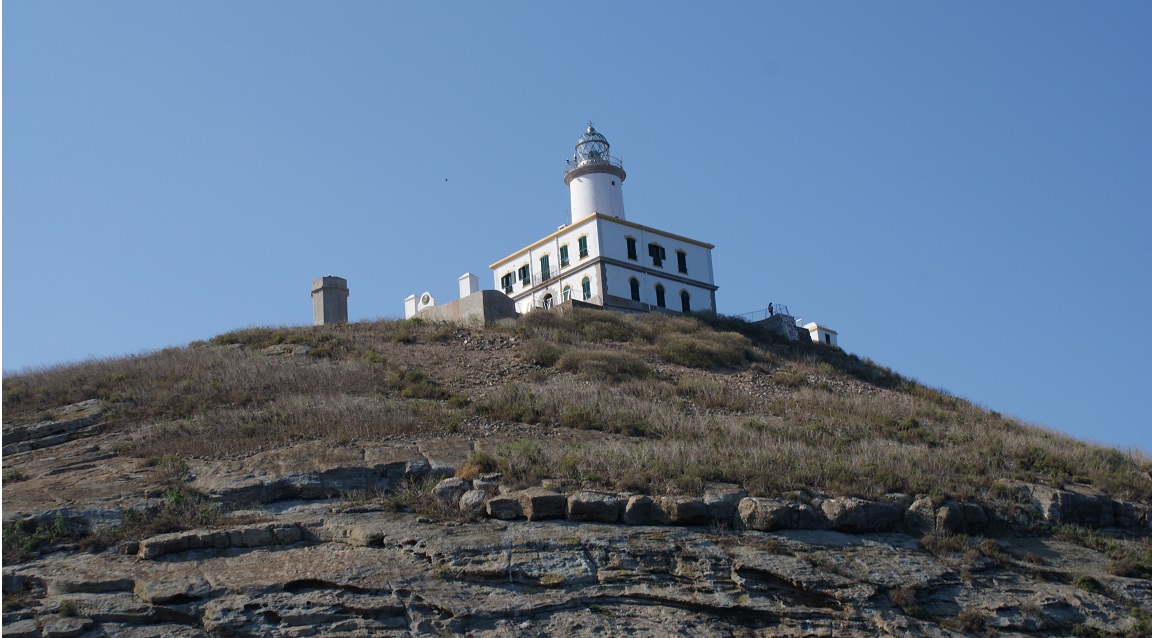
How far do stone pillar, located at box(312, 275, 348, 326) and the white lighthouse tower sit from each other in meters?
11.8

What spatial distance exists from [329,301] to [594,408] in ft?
47.0

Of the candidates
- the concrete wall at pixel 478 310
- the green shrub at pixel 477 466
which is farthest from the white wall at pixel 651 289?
the green shrub at pixel 477 466

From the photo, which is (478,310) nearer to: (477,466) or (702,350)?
(702,350)

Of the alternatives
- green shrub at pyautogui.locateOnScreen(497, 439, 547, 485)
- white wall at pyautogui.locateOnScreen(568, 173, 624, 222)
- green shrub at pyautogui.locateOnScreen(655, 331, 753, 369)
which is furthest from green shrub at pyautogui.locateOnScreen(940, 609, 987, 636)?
white wall at pyautogui.locateOnScreen(568, 173, 624, 222)

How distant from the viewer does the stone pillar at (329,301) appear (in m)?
31.1

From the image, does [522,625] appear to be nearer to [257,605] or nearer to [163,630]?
[257,605]

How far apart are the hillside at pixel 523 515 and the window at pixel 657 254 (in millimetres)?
17984

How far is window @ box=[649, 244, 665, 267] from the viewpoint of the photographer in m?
39.0

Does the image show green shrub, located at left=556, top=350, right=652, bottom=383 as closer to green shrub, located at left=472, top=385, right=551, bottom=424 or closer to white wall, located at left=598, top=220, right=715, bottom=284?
green shrub, located at left=472, top=385, right=551, bottom=424

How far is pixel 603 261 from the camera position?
36906mm

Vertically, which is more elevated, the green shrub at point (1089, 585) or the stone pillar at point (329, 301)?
the stone pillar at point (329, 301)

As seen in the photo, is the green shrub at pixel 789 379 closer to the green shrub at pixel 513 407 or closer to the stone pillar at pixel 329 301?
the green shrub at pixel 513 407

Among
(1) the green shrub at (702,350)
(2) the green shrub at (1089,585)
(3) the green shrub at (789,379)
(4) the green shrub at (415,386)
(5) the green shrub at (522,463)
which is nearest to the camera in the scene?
(2) the green shrub at (1089,585)

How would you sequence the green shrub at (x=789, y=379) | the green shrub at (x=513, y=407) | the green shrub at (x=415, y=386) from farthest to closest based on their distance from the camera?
the green shrub at (x=789, y=379), the green shrub at (x=415, y=386), the green shrub at (x=513, y=407)
